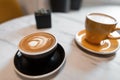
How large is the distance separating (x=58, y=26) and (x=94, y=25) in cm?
28

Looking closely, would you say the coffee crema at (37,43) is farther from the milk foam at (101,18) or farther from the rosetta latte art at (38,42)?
the milk foam at (101,18)

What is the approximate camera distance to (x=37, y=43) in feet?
1.67

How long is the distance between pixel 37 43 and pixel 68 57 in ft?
0.45

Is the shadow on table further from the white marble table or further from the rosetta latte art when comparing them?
the rosetta latte art

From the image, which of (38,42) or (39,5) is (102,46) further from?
(39,5)

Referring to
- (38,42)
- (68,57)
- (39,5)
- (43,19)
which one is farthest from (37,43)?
(39,5)

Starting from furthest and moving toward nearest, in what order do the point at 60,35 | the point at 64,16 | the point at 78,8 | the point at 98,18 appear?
1. the point at 78,8
2. the point at 64,16
3. the point at 60,35
4. the point at 98,18

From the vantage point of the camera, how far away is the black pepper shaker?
2.32 ft

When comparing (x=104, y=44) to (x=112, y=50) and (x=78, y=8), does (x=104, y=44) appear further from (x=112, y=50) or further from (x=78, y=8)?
(x=78, y=8)

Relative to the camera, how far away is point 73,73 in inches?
19.2

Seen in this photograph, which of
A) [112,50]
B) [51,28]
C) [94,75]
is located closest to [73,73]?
[94,75]

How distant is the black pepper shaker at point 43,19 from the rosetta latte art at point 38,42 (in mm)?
196

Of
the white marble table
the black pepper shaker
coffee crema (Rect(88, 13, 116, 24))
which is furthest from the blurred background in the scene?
coffee crema (Rect(88, 13, 116, 24))

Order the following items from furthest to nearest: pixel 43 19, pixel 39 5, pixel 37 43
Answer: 1. pixel 39 5
2. pixel 43 19
3. pixel 37 43
